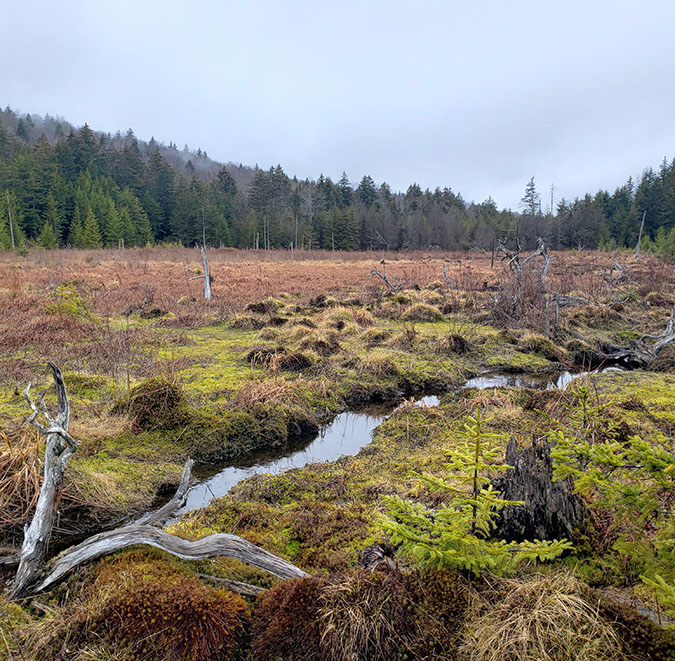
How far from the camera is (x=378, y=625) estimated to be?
224 cm

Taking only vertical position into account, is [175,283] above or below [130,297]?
above

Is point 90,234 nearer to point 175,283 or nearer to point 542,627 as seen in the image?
point 175,283

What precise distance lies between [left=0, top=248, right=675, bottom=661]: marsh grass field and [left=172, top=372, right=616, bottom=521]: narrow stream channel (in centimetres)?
20

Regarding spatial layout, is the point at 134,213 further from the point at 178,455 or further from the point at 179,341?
the point at 178,455

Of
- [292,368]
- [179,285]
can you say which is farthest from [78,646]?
[179,285]

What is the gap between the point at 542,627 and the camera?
2012 mm

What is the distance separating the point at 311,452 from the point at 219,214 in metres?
58.2

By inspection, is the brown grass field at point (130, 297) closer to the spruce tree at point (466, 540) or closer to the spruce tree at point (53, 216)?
the spruce tree at point (466, 540)

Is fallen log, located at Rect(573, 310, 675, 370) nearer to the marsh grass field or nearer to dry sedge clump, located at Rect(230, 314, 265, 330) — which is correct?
the marsh grass field

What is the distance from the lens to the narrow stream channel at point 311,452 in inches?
212

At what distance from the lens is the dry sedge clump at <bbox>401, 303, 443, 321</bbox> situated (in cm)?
1467

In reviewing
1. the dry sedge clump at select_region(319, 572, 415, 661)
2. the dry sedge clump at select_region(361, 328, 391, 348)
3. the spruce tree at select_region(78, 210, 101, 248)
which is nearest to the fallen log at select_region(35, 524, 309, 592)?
the dry sedge clump at select_region(319, 572, 415, 661)

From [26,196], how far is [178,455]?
57441mm

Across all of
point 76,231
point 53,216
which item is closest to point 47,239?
point 76,231
